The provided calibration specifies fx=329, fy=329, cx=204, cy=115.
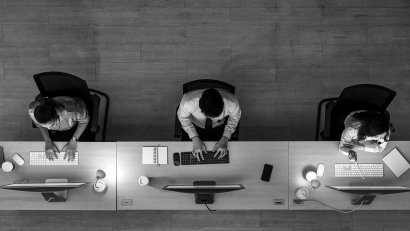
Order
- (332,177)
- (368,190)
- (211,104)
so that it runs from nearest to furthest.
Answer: (211,104) < (368,190) < (332,177)

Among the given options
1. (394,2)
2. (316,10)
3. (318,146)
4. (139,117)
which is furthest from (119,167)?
(394,2)

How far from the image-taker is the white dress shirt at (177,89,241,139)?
2766mm

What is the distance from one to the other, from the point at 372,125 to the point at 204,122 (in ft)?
4.58

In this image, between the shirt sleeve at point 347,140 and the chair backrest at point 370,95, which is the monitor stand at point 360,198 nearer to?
the shirt sleeve at point 347,140

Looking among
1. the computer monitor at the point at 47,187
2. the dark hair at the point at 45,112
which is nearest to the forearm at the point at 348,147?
the computer monitor at the point at 47,187

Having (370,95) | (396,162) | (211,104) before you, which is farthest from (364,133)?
(211,104)

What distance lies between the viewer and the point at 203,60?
3.79 metres

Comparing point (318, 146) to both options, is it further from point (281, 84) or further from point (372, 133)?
point (281, 84)

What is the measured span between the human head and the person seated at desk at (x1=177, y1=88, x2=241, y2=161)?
3.33ft

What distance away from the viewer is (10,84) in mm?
3809

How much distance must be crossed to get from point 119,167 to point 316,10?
9.05 feet

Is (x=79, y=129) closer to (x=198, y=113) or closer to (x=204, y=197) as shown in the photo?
(x=198, y=113)

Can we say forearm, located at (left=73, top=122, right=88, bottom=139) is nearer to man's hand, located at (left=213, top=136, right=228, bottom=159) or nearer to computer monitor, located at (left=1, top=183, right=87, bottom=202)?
computer monitor, located at (left=1, top=183, right=87, bottom=202)

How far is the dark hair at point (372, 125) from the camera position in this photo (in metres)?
2.44
